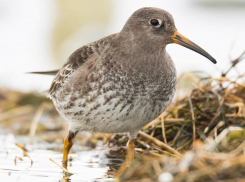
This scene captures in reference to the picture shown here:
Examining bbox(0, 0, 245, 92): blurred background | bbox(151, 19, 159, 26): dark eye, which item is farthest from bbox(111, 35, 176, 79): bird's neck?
bbox(0, 0, 245, 92): blurred background

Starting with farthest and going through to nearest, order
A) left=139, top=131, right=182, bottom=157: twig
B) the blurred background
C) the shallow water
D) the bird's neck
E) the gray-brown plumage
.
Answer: the blurred background
left=139, top=131, right=182, bottom=157: twig
the bird's neck
the gray-brown plumage
the shallow water

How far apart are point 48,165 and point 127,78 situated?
1384 mm

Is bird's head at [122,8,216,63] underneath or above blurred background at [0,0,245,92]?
above

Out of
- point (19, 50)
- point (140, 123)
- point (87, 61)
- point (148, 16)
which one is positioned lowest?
point (19, 50)

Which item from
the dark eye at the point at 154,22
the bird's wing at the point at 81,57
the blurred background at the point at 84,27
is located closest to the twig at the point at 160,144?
the bird's wing at the point at 81,57

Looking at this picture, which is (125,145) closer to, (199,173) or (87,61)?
(87,61)

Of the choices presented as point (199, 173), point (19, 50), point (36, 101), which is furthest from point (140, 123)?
point (19, 50)

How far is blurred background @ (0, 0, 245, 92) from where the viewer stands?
11992mm

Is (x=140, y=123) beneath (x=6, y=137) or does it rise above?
above

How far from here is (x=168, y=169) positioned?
402 cm

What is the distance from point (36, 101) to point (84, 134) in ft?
4.72

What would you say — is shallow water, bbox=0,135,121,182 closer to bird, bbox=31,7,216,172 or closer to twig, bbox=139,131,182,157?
bird, bbox=31,7,216,172

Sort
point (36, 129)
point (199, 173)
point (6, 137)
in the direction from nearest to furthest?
1. point (199, 173)
2. point (6, 137)
3. point (36, 129)

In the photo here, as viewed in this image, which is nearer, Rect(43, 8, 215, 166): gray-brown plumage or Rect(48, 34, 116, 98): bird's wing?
Rect(43, 8, 215, 166): gray-brown plumage
